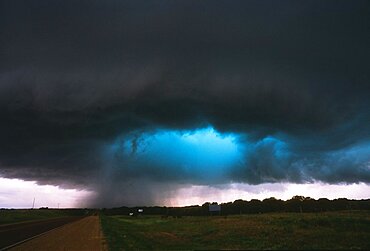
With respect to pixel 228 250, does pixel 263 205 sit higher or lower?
higher

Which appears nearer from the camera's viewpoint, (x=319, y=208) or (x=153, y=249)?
(x=153, y=249)

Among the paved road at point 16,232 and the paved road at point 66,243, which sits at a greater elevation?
the paved road at point 16,232

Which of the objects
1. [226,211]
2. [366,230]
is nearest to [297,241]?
[366,230]

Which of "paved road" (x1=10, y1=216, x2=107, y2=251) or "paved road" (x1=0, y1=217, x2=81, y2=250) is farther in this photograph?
"paved road" (x1=0, y1=217, x2=81, y2=250)

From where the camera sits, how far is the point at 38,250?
29750 millimetres

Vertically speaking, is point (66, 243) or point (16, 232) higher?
point (16, 232)

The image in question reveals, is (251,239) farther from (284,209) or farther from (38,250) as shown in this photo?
(284,209)

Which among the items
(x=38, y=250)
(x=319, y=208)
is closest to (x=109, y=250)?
(x=38, y=250)

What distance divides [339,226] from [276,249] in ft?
60.2

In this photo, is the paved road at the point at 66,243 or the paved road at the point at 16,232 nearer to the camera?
the paved road at the point at 66,243

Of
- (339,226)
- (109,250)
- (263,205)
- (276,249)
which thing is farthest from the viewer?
(263,205)

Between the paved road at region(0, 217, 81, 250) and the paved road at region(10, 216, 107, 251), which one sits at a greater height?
the paved road at region(0, 217, 81, 250)

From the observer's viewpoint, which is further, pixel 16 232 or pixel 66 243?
pixel 16 232

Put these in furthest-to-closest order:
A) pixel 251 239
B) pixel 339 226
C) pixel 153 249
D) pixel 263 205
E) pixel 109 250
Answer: pixel 263 205 < pixel 339 226 < pixel 251 239 < pixel 153 249 < pixel 109 250
